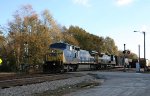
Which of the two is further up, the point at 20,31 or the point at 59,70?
the point at 20,31

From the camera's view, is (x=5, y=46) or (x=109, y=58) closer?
(x=5, y=46)

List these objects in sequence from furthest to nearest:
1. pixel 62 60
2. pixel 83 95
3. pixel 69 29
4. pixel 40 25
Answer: pixel 69 29
pixel 40 25
pixel 62 60
pixel 83 95

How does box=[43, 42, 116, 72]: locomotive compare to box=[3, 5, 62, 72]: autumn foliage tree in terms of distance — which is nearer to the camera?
box=[43, 42, 116, 72]: locomotive

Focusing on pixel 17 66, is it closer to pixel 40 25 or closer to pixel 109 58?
pixel 40 25

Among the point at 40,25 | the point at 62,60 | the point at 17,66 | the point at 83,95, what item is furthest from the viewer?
the point at 40,25

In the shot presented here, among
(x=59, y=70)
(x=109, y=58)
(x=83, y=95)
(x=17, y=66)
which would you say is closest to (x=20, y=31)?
(x=17, y=66)

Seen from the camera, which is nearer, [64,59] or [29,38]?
[64,59]

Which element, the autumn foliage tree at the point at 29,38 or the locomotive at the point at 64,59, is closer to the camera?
the locomotive at the point at 64,59

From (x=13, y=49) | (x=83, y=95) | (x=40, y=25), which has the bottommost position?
(x=83, y=95)

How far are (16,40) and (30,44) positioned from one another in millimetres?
2936

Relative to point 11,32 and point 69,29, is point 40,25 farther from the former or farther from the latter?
point 69,29

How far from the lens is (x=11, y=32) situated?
7150 centimetres

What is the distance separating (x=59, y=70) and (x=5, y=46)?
25143 millimetres

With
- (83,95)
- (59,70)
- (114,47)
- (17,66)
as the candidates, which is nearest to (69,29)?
(114,47)
